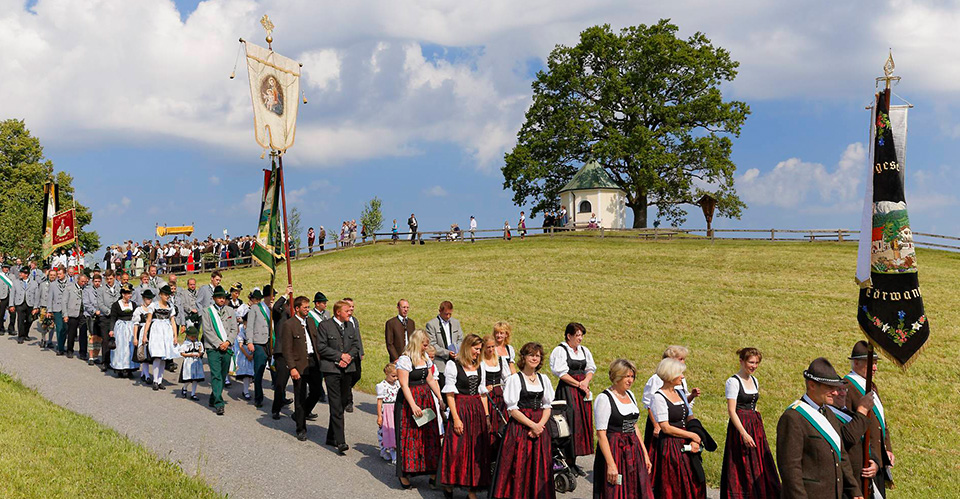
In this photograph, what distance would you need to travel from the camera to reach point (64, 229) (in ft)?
81.1

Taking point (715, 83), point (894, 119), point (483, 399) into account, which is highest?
point (715, 83)

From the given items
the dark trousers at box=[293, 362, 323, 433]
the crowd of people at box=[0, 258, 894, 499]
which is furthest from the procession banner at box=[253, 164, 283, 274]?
the dark trousers at box=[293, 362, 323, 433]

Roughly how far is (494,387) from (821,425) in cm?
358

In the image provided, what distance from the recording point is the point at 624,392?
687 centimetres

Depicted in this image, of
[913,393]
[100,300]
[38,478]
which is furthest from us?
[100,300]

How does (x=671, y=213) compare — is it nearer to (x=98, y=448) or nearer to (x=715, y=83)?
(x=715, y=83)

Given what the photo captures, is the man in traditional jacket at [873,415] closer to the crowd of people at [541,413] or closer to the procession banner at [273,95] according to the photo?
the crowd of people at [541,413]

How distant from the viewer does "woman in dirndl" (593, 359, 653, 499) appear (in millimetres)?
6688

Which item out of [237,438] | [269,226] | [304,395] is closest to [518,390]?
[304,395]

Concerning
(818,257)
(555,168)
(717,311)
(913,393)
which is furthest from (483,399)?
(555,168)

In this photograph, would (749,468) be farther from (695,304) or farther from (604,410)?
(695,304)

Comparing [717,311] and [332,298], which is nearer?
[717,311]

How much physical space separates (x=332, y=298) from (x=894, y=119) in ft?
72.7

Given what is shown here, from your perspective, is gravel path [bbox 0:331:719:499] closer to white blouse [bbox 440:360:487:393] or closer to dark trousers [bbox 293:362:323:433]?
dark trousers [bbox 293:362:323:433]
